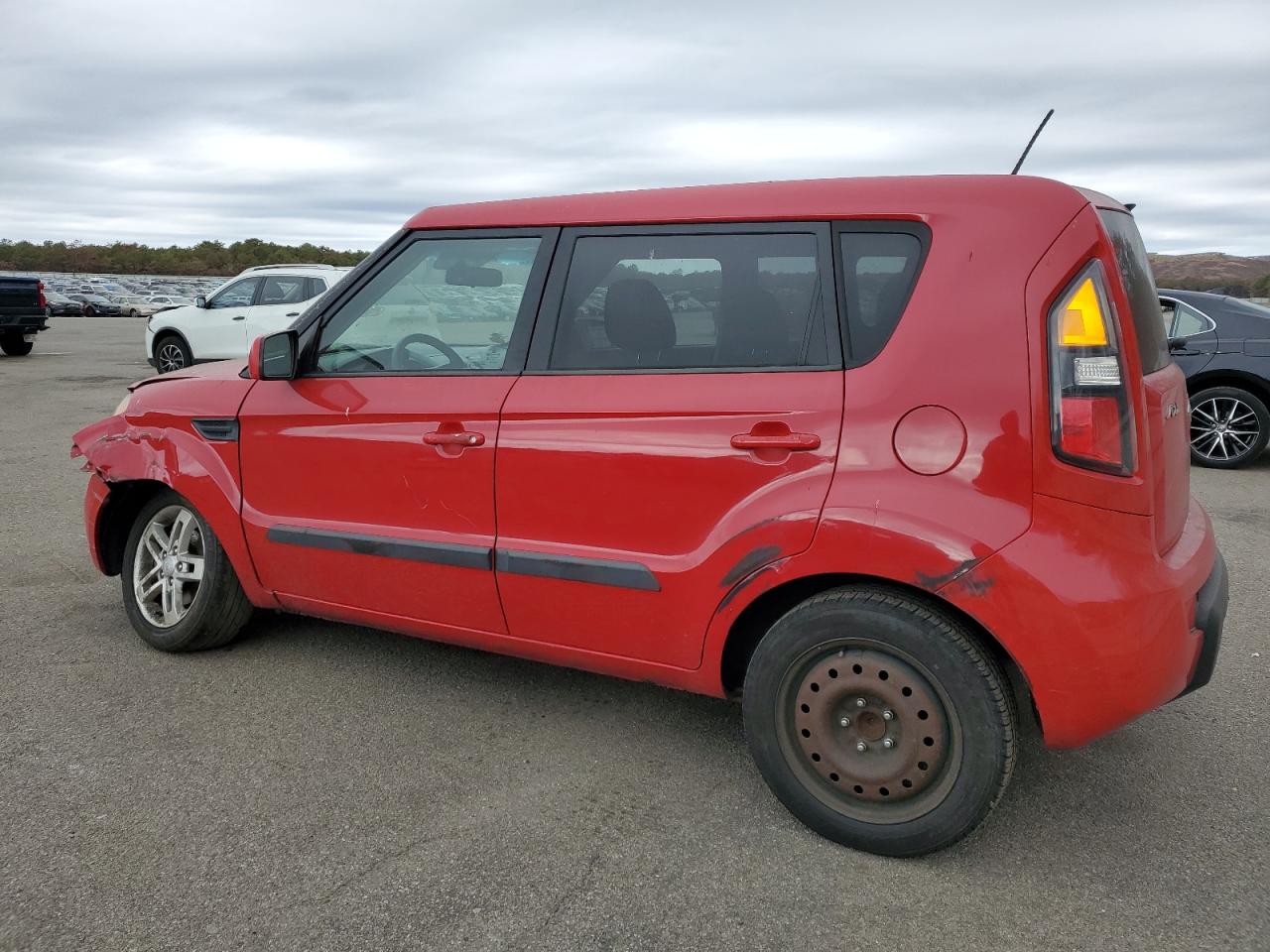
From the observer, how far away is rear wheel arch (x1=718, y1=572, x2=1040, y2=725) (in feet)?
8.41

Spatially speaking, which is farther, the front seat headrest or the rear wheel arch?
the front seat headrest

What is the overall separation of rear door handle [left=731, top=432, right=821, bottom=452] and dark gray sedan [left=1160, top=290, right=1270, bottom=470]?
7053 mm

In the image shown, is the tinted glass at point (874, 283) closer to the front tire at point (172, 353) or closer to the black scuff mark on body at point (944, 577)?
the black scuff mark on body at point (944, 577)

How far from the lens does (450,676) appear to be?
3885 mm

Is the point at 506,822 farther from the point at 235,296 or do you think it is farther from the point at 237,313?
the point at 235,296

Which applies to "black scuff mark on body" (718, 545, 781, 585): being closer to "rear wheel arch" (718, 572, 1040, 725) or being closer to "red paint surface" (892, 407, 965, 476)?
"rear wheel arch" (718, 572, 1040, 725)

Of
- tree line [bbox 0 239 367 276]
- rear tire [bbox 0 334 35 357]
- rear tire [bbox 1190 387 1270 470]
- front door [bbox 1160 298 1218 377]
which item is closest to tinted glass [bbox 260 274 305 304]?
rear tire [bbox 0 334 35 357]

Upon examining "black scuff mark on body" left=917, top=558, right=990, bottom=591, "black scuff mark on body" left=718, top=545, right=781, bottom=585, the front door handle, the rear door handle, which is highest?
the rear door handle

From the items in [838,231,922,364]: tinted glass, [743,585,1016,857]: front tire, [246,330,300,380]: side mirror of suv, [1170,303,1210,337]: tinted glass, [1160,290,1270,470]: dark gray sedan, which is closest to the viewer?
[743,585,1016,857]: front tire

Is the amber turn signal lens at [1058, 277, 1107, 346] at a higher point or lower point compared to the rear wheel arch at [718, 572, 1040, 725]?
higher

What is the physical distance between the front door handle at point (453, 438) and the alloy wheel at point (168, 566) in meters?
1.34

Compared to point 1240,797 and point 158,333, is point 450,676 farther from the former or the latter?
point 158,333

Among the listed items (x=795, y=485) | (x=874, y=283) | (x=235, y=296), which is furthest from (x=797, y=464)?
(x=235, y=296)

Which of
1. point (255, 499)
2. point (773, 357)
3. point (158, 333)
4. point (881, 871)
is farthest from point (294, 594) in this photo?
point (158, 333)
